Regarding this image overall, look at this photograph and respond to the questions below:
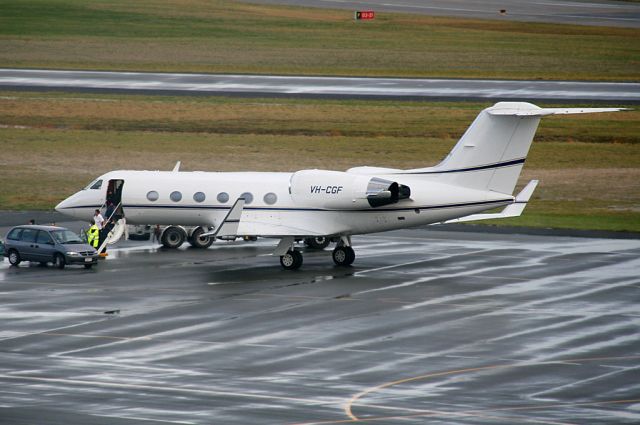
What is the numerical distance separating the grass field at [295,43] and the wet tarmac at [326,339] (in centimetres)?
6205

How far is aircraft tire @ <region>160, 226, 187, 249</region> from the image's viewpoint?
5594cm

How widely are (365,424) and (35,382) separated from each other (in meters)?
8.71

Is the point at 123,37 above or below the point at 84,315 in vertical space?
above

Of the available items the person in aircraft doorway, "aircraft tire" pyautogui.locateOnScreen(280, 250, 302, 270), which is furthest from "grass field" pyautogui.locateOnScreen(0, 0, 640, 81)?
"aircraft tire" pyautogui.locateOnScreen(280, 250, 302, 270)

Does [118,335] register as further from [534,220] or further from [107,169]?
[107,169]

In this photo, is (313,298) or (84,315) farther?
(313,298)

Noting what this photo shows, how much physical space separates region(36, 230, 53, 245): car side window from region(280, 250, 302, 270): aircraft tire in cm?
939

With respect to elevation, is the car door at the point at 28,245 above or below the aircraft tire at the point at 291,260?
above

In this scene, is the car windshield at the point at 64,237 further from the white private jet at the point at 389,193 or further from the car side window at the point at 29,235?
the white private jet at the point at 389,193

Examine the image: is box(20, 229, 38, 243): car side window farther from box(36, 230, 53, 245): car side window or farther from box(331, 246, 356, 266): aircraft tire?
box(331, 246, 356, 266): aircraft tire

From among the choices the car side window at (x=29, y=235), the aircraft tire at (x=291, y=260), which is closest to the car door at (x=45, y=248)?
the car side window at (x=29, y=235)

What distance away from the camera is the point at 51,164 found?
3174 inches

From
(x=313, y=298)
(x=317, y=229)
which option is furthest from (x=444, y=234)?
(x=313, y=298)

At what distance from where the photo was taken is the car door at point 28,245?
49.2 m
